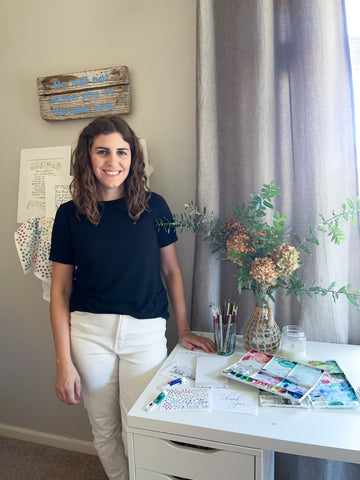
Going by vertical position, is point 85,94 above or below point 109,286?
above

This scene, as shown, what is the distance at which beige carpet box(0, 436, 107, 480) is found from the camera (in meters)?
1.57

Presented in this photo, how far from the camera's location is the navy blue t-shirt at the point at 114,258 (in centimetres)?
115

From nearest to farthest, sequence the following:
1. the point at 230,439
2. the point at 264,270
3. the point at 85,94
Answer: the point at 230,439 < the point at 264,270 < the point at 85,94

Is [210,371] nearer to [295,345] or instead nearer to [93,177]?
[295,345]

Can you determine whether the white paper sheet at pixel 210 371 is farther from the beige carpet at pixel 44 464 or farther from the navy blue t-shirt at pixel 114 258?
the beige carpet at pixel 44 464

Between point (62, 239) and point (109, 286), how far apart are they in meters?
0.25

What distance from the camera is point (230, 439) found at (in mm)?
752

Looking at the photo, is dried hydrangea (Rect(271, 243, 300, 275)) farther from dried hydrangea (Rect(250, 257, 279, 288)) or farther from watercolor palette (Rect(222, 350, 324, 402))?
watercolor palette (Rect(222, 350, 324, 402))

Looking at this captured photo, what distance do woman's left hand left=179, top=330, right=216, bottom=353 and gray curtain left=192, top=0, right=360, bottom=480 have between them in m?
0.16

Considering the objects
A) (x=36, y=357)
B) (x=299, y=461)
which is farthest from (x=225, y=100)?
(x=36, y=357)

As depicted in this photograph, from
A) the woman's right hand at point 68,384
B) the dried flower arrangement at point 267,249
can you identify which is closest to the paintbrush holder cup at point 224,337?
the dried flower arrangement at point 267,249

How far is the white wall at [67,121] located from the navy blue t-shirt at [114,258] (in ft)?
0.92

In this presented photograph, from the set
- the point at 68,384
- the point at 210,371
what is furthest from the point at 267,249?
the point at 68,384

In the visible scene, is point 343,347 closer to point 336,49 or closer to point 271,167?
point 271,167
